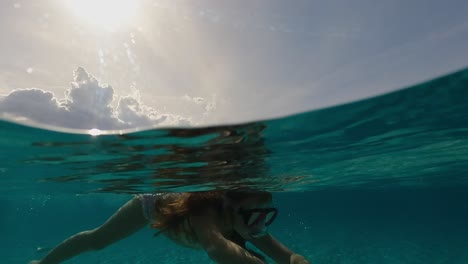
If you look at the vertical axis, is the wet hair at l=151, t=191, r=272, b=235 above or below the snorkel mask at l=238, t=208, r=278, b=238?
above

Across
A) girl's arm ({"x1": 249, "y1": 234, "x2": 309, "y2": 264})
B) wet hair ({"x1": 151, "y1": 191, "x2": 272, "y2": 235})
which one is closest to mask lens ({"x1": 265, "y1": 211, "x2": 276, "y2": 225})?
wet hair ({"x1": 151, "y1": 191, "x2": 272, "y2": 235})

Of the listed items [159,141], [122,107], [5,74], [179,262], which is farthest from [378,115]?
[179,262]

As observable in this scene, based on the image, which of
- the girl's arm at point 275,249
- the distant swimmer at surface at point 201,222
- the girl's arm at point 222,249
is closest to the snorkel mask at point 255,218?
the distant swimmer at surface at point 201,222

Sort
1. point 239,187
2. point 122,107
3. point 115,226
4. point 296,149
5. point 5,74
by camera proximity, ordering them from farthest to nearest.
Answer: point 239,187 < point 296,149 < point 115,226 < point 122,107 < point 5,74

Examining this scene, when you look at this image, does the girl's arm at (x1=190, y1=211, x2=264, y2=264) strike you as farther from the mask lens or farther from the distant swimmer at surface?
the mask lens

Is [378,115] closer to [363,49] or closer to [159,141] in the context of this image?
[363,49]

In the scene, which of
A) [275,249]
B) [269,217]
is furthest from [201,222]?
[275,249]

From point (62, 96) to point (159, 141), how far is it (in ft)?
9.85

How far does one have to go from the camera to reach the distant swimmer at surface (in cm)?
541

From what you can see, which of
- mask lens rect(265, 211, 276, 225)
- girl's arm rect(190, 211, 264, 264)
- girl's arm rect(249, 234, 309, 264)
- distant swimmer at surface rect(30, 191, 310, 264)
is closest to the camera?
girl's arm rect(190, 211, 264, 264)

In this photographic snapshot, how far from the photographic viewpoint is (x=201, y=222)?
17.5 ft

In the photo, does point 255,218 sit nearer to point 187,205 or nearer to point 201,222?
point 201,222

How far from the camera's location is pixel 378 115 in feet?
25.6

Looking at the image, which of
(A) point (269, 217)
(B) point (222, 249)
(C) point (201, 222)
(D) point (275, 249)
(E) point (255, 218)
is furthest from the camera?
(D) point (275, 249)
